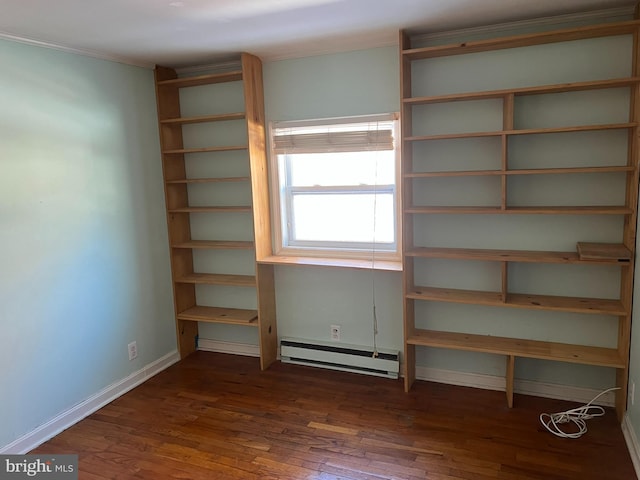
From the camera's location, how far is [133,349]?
3453 mm

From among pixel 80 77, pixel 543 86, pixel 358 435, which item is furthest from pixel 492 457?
pixel 80 77

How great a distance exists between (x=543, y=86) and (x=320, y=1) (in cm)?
129

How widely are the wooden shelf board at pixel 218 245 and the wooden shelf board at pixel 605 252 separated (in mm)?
2168

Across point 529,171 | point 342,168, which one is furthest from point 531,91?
point 342,168

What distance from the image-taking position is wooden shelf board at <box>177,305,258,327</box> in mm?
3593

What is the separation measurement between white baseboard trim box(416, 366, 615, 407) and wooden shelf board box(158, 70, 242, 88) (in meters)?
2.49

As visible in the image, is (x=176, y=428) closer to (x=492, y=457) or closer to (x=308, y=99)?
(x=492, y=457)

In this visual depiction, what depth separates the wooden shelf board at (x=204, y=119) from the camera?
333cm

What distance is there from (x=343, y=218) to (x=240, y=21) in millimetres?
1520

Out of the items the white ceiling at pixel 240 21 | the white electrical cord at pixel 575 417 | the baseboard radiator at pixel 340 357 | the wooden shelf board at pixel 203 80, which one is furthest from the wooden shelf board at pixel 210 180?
the white electrical cord at pixel 575 417

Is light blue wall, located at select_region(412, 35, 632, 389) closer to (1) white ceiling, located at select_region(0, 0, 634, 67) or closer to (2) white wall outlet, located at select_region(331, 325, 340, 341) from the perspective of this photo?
(1) white ceiling, located at select_region(0, 0, 634, 67)

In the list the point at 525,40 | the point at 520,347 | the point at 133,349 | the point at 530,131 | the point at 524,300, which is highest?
the point at 525,40

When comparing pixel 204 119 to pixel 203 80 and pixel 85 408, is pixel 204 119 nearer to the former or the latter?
pixel 203 80

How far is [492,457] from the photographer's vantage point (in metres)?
2.46
